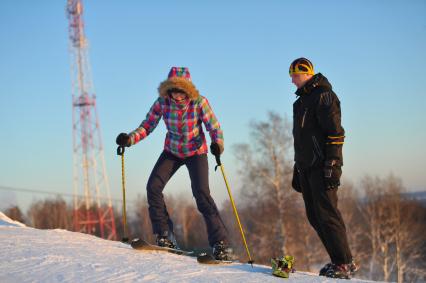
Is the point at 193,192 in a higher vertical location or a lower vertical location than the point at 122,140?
lower

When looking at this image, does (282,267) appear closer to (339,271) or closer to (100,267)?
(339,271)

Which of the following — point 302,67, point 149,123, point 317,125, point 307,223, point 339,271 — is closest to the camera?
point 339,271

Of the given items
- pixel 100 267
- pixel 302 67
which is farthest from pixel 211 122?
pixel 100 267

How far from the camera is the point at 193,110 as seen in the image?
5516 millimetres

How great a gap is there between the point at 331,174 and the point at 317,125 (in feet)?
1.67

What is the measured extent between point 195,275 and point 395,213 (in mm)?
29377

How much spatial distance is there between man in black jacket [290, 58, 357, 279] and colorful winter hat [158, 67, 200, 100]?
1.32 metres

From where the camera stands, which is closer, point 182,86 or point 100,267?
point 100,267

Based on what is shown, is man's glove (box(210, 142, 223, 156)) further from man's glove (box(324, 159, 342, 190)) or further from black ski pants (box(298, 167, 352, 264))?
man's glove (box(324, 159, 342, 190))

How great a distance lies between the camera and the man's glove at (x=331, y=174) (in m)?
4.21

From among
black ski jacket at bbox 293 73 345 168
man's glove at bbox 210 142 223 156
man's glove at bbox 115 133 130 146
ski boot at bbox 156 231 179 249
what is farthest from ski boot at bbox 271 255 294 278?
man's glove at bbox 115 133 130 146

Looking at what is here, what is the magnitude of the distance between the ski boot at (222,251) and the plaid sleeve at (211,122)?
1.14 m

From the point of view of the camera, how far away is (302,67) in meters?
4.60

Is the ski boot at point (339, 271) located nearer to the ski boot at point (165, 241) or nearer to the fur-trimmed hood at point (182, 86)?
the ski boot at point (165, 241)
